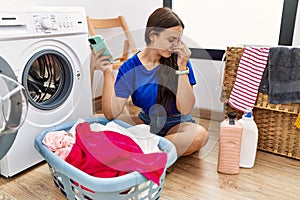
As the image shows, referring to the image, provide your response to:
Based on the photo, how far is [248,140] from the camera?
1288 mm

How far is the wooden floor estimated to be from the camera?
43.9 inches

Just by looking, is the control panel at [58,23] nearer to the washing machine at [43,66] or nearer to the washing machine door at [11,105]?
the washing machine at [43,66]

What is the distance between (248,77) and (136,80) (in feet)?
1.90

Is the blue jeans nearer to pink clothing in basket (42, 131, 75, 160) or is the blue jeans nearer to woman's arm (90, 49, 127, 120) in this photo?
woman's arm (90, 49, 127, 120)

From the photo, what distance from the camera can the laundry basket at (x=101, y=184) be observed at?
84 centimetres

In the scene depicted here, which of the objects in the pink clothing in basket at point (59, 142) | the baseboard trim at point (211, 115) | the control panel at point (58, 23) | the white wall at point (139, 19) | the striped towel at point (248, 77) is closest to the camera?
the pink clothing in basket at point (59, 142)

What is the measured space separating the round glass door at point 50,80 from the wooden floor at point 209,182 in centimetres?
33

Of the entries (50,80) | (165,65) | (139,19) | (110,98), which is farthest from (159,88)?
(139,19)

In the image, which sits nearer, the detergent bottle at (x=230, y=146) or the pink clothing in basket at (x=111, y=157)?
the pink clothing in basket at (x=111, y=157)

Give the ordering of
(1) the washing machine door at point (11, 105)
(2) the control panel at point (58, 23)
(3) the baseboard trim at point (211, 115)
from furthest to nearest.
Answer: (3) the baseboard trim at point (211, 115) < (2) the control panel at point (58, 23) < (1) the washing machine door at point (11, 105)

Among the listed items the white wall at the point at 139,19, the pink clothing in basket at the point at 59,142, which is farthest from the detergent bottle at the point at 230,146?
the pink clothing in basket at the point at 59,142

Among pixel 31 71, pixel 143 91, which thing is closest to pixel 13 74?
pixel 31 71

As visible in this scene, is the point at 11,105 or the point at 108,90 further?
the point at 108,90

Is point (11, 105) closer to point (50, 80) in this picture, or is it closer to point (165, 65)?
point (50, 80)
